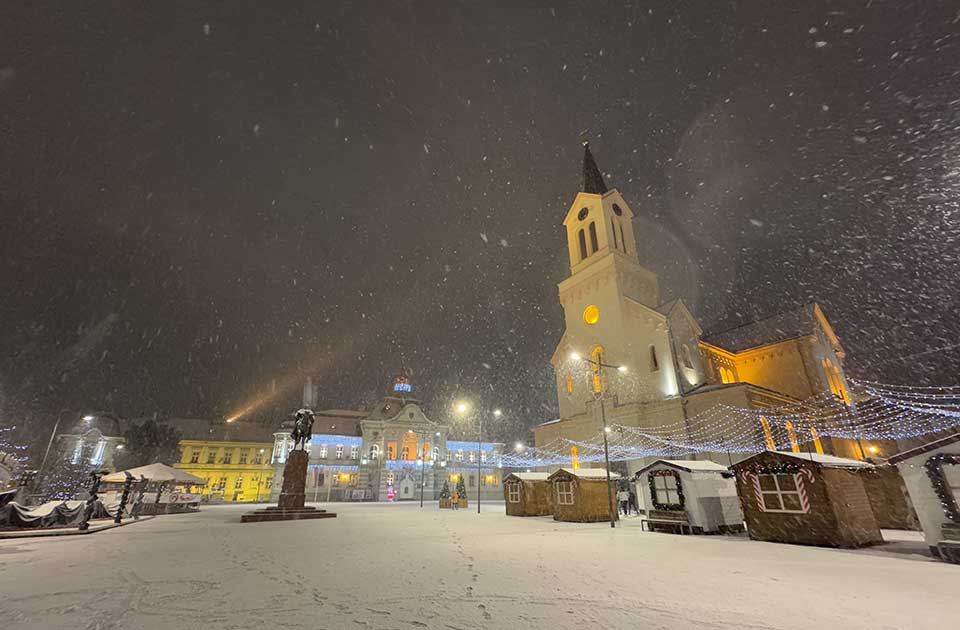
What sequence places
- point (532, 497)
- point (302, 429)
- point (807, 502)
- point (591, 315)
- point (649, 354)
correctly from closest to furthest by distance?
point (807, 502) < point (532, 497) < point (302, 429) < point (649, 354) < point (591, 315)

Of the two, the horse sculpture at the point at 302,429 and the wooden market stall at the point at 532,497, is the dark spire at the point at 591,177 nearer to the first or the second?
the wooden market stall at the point at 532,497

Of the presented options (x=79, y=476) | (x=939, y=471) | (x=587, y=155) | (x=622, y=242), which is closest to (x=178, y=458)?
(x=79, y=476)

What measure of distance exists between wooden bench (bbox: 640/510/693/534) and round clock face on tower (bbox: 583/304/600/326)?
21057 mm

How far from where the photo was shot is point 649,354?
1188 inches

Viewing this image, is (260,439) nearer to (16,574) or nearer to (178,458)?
(178,458)

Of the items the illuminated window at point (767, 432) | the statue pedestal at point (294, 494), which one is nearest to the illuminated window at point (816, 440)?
the illuminated window at point (767, 432)

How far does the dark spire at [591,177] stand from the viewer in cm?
4131

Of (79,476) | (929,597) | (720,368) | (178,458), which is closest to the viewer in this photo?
(929,597)

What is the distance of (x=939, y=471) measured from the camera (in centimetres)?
956

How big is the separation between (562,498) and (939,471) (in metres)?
13.4

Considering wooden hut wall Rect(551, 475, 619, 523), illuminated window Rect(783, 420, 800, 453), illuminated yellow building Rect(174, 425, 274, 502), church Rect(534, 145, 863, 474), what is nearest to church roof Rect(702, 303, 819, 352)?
church Rect(534, 145, 863, 474)

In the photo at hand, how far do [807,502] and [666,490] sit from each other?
4.79 m

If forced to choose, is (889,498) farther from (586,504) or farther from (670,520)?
(586,504)

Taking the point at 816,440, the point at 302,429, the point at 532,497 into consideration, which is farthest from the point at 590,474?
the point at 816,440
